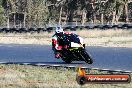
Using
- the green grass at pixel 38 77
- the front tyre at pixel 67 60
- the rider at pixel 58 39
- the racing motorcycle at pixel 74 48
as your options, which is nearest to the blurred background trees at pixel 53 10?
the front tyre at pixel 67 60

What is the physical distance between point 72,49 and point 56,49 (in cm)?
73

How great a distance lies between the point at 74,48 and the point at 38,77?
2.19m

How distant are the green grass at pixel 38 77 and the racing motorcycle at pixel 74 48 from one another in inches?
30.9

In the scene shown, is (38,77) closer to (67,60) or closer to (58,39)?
(58,39)

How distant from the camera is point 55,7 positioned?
105 meters

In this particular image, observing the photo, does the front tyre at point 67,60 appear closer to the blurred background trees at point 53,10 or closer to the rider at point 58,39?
the rider at point 58,39

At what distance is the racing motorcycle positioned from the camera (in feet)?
67.5

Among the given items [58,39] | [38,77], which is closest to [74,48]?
[58,39]

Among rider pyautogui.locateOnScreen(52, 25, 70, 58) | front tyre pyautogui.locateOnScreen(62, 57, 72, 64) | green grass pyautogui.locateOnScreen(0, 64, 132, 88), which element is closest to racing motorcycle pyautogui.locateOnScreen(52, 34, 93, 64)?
rider pyautogui.locateOnScreen(52, 25, 70, 58)

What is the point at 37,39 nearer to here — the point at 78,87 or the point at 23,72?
the point at 23,72

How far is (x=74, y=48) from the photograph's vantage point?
21219mm

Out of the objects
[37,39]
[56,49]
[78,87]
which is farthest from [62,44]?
[37,39]

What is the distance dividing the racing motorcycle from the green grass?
785 mm

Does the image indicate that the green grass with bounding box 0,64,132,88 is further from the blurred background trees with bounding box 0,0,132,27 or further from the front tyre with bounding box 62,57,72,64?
the blurred background trees with bounding box 0,0,132,27
